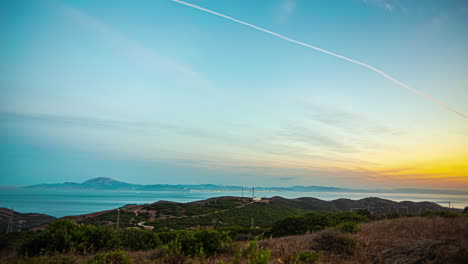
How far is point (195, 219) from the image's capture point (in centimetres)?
4759

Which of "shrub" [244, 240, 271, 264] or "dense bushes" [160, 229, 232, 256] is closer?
"shrub" [244, 240, 271, 264]

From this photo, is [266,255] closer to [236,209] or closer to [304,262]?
[304,262]

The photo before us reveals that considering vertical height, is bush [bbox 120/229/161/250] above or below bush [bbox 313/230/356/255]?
below

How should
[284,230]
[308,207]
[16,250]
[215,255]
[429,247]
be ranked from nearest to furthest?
[429,247] < [215,255] < [16,250] < [284,230] < [308,207]

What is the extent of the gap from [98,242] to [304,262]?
8739 mm

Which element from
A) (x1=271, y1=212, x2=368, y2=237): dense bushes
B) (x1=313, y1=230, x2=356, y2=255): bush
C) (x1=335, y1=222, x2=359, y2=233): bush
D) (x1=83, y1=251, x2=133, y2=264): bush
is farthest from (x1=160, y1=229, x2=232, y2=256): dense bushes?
(x1=271, y1=212, x2=368, y2=237): dense bushes

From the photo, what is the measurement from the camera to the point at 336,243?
310 inches

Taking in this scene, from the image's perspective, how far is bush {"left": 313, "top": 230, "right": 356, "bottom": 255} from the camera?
7.28 metres

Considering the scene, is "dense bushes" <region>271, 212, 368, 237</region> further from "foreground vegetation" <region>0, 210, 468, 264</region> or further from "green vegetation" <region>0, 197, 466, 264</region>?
"foreground vegetation" <region>0, 210, 468, 264</region>

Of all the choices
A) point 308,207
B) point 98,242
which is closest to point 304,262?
point 98,242

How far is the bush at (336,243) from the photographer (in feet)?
23.9

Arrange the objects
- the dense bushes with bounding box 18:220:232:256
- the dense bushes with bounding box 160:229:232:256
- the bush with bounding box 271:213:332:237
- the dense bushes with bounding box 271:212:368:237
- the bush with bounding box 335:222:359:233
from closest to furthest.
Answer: the dense bushes with bounding box 160:229:232:256
the dense bushes with bounding box 18:220:232:256
the bush with bounding box 335:222:359:233
the dense bushes with bounding box 271:212:368:237
the bush with bounding box 271:213:332:237

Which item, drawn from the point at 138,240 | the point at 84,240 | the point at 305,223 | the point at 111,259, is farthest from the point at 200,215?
the point at 111,259

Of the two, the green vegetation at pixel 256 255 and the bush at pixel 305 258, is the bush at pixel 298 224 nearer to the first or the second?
the bush at pixel 305 258
